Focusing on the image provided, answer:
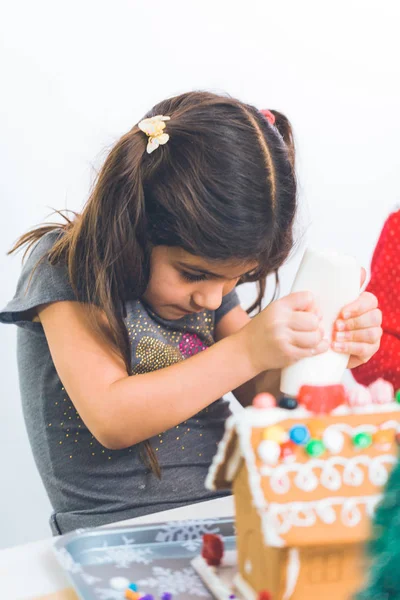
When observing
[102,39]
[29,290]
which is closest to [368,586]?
[29,290]

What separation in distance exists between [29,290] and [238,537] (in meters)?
0.37

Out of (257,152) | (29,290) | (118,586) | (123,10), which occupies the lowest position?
(118,586)

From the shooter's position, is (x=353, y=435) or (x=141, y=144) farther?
(x=141, y=144)

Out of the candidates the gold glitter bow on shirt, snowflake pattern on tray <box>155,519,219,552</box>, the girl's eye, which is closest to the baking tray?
snowflake pattern on tray <box>155,519,219,552</box>

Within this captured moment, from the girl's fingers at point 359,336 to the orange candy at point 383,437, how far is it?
0.36 feet

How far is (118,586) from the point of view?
534 mm

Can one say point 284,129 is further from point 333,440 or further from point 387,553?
point 387,553

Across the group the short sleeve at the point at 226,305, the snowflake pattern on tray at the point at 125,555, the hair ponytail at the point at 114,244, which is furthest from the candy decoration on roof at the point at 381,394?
the short sleeve at the point at 226,305

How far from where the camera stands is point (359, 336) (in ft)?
2.15

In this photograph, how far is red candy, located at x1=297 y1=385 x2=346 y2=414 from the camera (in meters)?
0.48

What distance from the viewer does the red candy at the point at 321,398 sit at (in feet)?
1.59

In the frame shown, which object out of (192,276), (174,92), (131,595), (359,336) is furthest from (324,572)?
(174,92)

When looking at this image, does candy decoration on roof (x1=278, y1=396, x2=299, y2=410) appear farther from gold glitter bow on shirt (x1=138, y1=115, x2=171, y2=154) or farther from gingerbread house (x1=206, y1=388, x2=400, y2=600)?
gold glitter bow on shirt (x1=138, y1=115, x2=171, y2=154)

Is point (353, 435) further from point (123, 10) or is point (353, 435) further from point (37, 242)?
point (123, 10)
